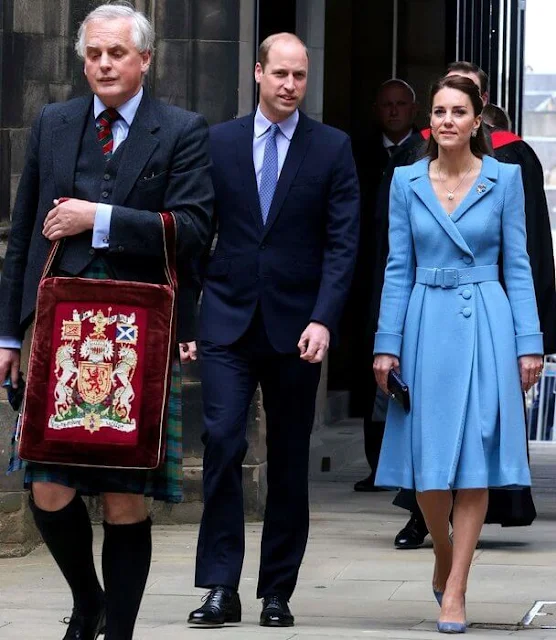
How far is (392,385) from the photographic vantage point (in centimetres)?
626

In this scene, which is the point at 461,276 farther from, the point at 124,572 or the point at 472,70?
the point at 124,572

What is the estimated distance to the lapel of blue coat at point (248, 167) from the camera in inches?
248

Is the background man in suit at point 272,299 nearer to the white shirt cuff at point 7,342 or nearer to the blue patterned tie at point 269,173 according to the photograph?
the blue patterned tie at point 269,173

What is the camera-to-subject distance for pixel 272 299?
6.27 m

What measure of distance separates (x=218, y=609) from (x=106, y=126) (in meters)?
1.63

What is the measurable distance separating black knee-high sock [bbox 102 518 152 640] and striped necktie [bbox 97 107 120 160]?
1060 millimetres

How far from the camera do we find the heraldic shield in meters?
5.18

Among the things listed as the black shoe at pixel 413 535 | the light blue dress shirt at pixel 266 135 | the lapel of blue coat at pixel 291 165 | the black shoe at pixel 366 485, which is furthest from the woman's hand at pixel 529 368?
the black shoe at pixel 366 485

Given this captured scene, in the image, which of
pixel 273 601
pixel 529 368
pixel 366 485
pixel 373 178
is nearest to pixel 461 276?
pixel 529 368

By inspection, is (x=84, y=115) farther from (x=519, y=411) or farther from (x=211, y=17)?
(x=211, y=17)

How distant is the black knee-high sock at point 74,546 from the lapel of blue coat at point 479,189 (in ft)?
5.48

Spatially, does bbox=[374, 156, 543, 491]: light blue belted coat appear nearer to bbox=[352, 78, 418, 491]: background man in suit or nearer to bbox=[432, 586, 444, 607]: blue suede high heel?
bbox=[432, 586, 444, 607]: blue suede high heel

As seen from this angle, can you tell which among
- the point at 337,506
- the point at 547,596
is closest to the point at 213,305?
the point at 547,596

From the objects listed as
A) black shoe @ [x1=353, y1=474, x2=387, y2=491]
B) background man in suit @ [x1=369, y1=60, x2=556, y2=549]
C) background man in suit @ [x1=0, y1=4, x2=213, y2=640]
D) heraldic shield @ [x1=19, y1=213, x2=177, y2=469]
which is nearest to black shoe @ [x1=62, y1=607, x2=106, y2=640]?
background man in suit @ [x1=0, y1=4, x2=213, y2=640]
